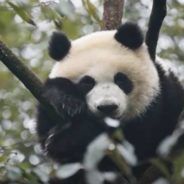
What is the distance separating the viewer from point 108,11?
17.4 feet

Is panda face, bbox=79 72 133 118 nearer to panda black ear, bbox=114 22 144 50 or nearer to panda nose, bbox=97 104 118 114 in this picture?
panda nose, bbox=97 104 118 114

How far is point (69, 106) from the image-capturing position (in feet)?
14.0

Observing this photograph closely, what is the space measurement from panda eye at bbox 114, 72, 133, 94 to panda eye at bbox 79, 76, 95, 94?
0.19 m

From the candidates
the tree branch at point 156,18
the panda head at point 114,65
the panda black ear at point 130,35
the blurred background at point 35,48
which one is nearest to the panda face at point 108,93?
the panda head at point 114,65

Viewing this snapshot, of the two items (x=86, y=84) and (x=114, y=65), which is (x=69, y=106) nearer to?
(x=86, y=84)

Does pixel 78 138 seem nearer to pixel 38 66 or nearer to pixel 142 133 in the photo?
pixel 142 133

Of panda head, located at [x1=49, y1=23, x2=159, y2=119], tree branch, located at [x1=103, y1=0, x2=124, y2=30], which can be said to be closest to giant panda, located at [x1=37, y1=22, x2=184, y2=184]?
panda head, located at [x1=49, y1=23, x2=159, y2=119]

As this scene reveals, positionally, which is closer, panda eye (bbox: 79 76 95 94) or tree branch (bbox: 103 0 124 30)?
panda eye (bbox: 79 76 95 94)

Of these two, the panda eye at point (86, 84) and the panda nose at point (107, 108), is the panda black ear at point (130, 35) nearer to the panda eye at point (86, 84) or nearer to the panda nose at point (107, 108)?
the panda eye at point (86, 84)

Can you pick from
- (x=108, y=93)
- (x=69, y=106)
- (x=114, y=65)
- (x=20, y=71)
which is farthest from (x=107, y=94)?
(x=20, y=71)

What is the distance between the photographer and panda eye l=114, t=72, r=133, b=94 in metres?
4.68

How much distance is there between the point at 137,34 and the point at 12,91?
2.90 m

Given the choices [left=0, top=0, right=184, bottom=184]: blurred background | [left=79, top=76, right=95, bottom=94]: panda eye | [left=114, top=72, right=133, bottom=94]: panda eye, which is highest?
[left=79, top=76, right=95, bottom=94]: panda eye

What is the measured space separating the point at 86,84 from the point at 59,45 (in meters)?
0.47
